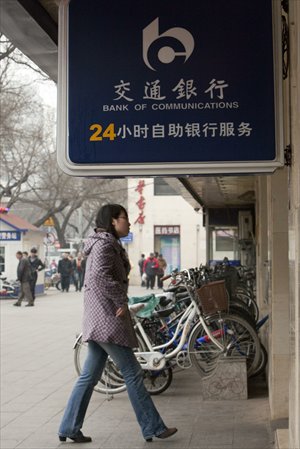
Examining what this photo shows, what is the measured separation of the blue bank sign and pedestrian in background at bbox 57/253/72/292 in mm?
28837

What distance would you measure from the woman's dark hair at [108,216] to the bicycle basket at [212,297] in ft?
6.47

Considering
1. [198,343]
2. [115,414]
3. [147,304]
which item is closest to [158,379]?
[198,343]

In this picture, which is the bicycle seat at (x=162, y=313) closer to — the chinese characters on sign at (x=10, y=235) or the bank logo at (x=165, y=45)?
the bank logo at (x=165, y=45)

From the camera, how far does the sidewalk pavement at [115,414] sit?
6.15 m

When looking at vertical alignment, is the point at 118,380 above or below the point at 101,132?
below

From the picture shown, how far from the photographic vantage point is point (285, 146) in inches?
138

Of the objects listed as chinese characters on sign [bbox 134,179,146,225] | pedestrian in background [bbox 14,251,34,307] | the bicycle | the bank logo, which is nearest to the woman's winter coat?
the bicycle

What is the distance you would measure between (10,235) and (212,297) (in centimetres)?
2090

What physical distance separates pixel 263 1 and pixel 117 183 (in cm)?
4481

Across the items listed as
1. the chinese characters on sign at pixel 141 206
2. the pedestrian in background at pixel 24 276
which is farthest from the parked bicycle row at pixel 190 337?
the chinese characters on sign at pixel 141 206

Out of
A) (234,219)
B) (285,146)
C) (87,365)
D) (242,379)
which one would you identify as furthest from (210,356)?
(234,219)

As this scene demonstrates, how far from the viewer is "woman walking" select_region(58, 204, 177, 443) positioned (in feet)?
19.3

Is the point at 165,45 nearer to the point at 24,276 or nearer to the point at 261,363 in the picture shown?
the point at 261,363

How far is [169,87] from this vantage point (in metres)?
3.41
